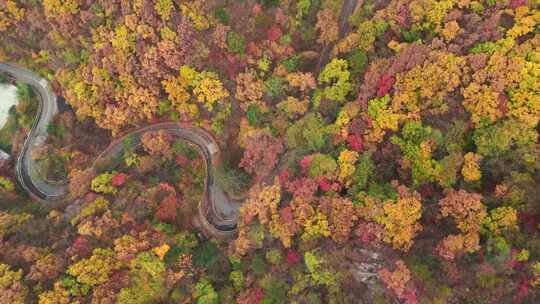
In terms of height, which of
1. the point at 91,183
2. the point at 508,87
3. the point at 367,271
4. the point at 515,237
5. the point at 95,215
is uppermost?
the point at 508,87

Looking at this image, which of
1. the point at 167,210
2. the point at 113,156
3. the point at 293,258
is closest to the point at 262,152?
the point at 293,258

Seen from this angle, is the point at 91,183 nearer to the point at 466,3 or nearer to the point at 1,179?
the point at 1,179

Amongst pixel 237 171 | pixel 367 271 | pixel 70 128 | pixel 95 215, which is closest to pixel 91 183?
pixel 95 215

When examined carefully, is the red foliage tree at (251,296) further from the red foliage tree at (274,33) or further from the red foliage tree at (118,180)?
the red foliage tree at (274,33)

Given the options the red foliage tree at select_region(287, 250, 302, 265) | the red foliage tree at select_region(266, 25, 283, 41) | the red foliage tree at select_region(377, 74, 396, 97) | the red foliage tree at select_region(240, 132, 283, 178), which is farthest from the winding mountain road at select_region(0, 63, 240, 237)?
the red foliage tree at select_region(377, 74, 396, 97)

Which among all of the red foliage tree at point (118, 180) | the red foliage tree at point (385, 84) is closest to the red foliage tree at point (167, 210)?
the red foliage tree at point (118, 180)

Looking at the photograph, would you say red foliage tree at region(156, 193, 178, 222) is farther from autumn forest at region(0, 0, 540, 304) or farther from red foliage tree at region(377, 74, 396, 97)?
red foliage tree at region(377, 74, 396, 97)

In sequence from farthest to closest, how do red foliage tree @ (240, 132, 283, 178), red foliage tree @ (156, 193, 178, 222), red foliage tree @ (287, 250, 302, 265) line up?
red foliage tree @ (156, 193, 178, 222)
red foliage tree @ (240, 132, 283, 178)
red foliage tree @ (287, 250, 302, 265)

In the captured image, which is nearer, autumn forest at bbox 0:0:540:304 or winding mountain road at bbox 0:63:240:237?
autumn forest at bbox 0:0:540:304

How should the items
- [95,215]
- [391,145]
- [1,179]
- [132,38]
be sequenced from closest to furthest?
[391,145] < [95,215] < [132,38] < [1,179]
